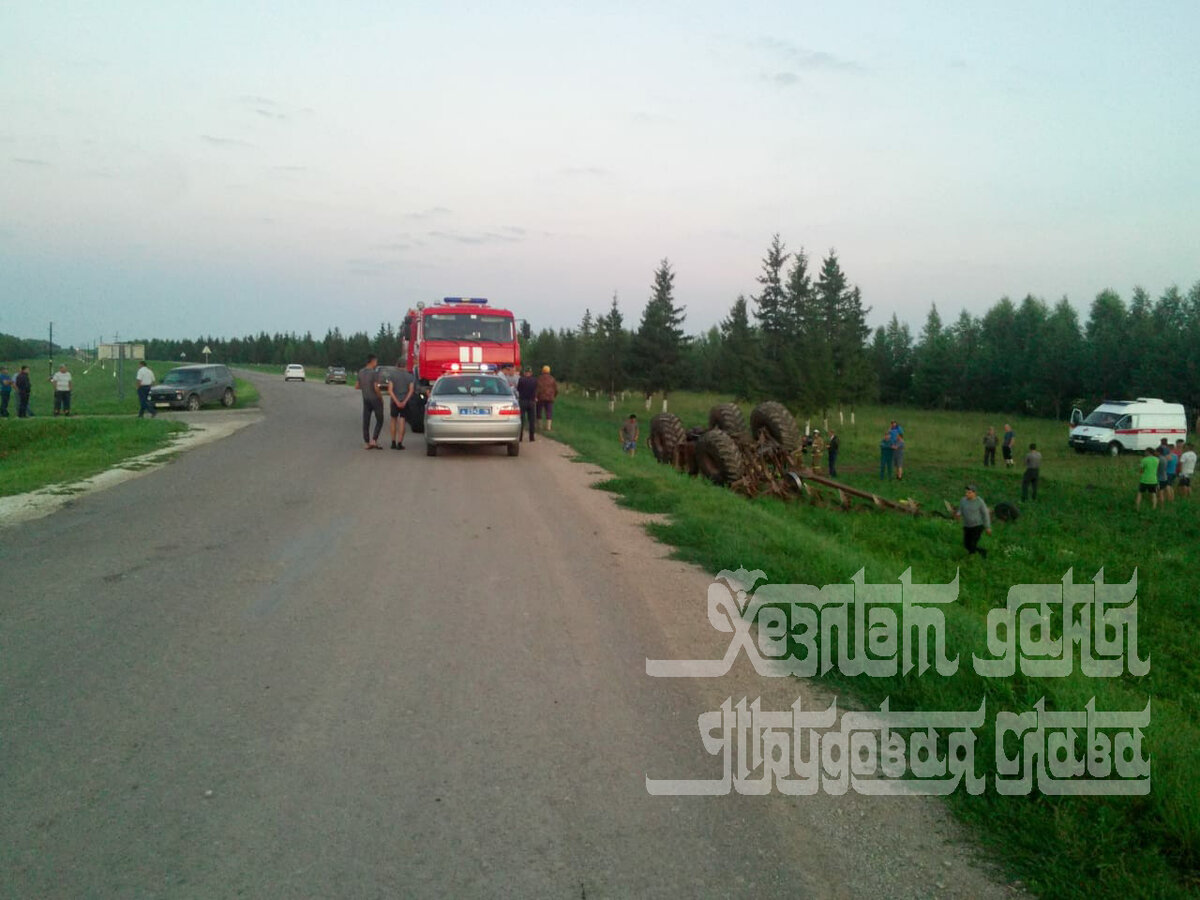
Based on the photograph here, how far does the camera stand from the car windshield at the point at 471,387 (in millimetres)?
16750

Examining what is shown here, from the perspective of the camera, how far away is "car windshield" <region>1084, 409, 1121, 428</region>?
121 feet

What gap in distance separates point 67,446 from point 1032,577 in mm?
20217

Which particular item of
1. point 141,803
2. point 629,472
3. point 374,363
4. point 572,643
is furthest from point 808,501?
point 141,803

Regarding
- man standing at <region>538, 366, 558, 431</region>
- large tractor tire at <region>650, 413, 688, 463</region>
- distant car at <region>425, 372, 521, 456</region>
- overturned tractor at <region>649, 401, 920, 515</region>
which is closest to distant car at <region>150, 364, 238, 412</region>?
man standing at <region>538, 366, 558, 431</region>

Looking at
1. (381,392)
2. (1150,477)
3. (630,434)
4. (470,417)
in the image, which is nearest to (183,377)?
(381,392)

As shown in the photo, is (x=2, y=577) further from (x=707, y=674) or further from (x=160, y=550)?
(x=707, y=674)

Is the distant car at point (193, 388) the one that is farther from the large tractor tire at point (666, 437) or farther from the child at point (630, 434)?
the large tractor tire at point (666, 437)

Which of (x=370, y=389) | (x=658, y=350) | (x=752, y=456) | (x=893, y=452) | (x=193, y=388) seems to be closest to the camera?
(x=752, y=456)

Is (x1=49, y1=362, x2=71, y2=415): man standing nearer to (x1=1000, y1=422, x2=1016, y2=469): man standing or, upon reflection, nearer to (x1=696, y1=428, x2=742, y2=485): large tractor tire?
(x1=696, y1=428, x2=742, y2=485): large tractor tire

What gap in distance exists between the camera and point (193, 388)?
32375mm

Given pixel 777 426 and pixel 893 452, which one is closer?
pixel 777 426

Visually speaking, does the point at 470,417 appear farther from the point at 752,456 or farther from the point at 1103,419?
the point at 1103,419

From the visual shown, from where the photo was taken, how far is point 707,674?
5547 mm

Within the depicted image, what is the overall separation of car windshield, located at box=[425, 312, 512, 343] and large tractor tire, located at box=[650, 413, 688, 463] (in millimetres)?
4826
